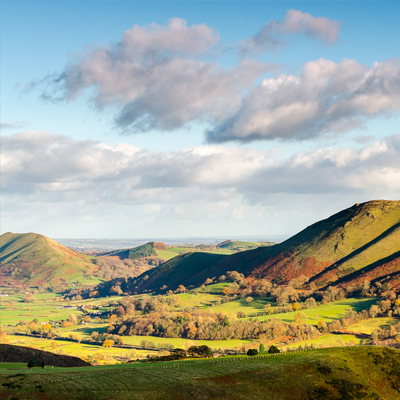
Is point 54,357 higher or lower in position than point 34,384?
lower

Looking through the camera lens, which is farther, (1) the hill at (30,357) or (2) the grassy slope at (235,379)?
(1) the hill at (30,357)

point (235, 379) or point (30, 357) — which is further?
point (30, 357)

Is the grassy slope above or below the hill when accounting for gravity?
above

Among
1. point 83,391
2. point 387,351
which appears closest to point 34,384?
point 83,391

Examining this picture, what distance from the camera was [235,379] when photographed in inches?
3460

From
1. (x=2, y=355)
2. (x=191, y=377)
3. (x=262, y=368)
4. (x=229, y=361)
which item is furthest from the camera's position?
(x=2, y=355)

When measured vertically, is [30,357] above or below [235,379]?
below

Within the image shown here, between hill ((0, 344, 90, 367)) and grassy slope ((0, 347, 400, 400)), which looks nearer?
grassy slope ((0, 347, 400, 400))

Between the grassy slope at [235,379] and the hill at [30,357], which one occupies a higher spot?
the grassy slope at [235,379]

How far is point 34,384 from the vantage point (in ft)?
243

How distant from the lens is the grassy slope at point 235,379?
246ft

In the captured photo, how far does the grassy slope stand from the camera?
2953 inches

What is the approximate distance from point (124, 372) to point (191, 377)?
47.7 feet

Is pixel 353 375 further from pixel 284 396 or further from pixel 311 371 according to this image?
pixel 284 396
